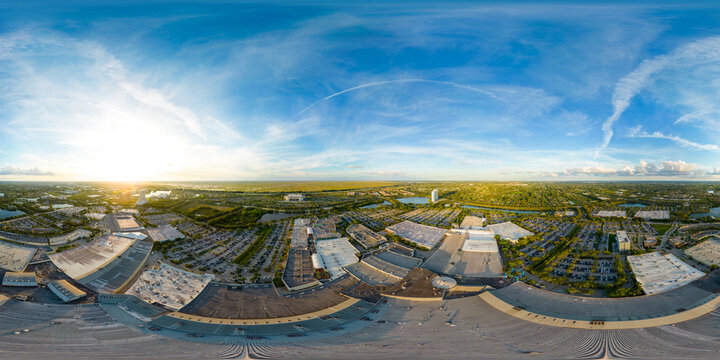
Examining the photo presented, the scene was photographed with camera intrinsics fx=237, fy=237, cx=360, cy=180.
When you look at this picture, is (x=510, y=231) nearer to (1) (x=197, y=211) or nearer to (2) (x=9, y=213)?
(1) (x=197, y=211)

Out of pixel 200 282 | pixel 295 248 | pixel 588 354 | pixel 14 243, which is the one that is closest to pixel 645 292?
pixel 588 354

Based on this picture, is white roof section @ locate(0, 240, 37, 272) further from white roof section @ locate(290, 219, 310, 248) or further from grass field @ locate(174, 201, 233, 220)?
white roof section @ locate(290, 219, 310, 248)

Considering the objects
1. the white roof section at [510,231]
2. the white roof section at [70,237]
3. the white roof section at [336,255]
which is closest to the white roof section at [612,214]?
the white roof section at [510,231]

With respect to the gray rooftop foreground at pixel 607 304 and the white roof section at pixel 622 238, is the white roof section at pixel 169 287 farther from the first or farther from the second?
the white roof section at pixel 622 238

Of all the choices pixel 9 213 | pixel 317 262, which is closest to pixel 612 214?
pixel 317 262

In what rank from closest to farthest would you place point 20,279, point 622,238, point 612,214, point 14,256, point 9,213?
point 20,279, point 14,256, point 622,238, point 9,213, point 612,214

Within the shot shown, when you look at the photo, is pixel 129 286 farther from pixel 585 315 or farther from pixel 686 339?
pixel 686 339
